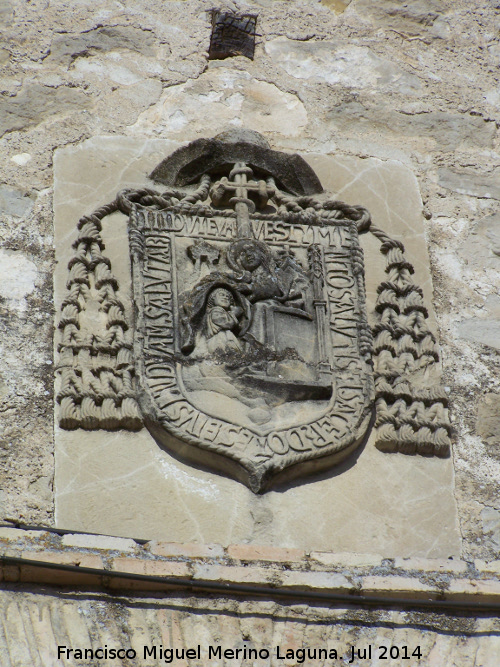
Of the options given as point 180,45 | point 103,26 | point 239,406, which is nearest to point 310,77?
point 180,45

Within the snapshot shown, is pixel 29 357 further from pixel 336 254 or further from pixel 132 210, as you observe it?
pixel 336 254

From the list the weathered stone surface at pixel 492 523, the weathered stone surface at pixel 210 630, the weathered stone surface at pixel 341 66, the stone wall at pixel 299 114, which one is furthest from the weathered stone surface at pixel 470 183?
the weathered stone surface at pixel 210 630

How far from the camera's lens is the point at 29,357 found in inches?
189

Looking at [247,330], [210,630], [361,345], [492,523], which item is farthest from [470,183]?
[210,630]

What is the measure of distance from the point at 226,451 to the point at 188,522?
11.8 inches

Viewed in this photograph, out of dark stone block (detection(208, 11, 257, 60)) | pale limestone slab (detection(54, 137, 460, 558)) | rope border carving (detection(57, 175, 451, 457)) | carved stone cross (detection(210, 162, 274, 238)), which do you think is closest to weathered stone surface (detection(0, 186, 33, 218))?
rope border carving (detection(57, 175, 451, 457))

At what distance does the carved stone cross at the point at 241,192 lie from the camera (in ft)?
17.5

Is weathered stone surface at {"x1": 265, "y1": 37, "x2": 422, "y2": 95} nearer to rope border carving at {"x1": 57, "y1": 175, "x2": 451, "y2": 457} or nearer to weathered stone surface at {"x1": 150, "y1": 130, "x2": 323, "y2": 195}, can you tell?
weathered stone surface at {"x1": 150, "y1": 130, "x2": 323, "y2": 195}

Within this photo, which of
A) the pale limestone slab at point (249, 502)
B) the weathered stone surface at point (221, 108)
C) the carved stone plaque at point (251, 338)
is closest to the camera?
the pale limestone slab at point (249, 502)

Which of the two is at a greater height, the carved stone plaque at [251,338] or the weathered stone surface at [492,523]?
the carved stone plaque at [251,338]

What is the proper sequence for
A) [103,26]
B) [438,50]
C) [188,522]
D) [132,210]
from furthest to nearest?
[438,50], [103,26], [132,210], [188,522]

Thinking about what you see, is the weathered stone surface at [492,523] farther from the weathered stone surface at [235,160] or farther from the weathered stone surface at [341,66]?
the weathered stone surface at [341,66]

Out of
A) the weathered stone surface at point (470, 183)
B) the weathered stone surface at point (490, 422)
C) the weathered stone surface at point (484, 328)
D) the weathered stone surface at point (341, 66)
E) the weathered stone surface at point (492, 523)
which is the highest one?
the weathered stone surface at point (341, 66)

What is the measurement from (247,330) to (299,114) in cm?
154
